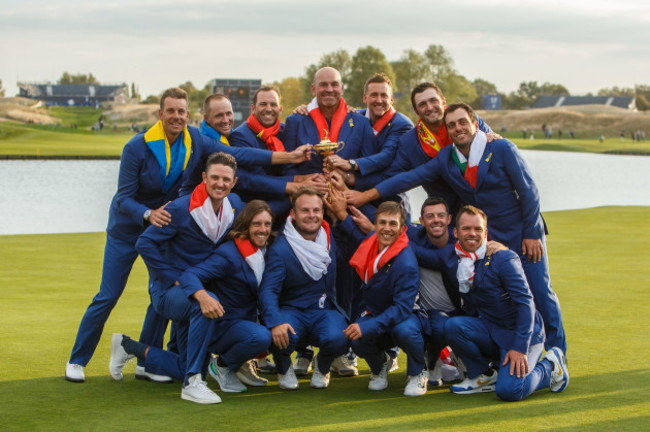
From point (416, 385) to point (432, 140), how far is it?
203cm

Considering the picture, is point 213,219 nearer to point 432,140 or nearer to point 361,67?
point 432,140

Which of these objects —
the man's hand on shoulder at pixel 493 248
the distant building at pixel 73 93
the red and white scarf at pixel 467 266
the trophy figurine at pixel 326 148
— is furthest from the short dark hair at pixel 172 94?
the distant building at pixel 73 93

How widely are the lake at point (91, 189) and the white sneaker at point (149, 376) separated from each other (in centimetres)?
1292

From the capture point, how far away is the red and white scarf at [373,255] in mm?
5727

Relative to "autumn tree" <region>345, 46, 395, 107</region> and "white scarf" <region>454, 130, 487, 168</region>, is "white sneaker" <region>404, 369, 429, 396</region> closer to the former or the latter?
"white scarf" <region>454, 130, 487, 168</region>

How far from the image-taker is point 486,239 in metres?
5.75

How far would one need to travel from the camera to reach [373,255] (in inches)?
229

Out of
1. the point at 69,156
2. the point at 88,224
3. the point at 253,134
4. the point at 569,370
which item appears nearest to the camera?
the point at 569,370

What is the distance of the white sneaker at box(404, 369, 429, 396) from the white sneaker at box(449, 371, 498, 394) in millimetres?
205

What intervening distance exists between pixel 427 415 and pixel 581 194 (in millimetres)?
25721

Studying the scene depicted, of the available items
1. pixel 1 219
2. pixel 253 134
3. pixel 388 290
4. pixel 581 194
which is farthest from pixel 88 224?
pixel 581 194

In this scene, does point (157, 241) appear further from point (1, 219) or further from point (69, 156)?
point (69, 156)

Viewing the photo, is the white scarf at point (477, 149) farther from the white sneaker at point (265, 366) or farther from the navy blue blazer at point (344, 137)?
the white sneaker at point (265, 366)

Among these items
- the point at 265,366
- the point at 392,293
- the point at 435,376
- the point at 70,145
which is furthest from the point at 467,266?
the point at 70,145
